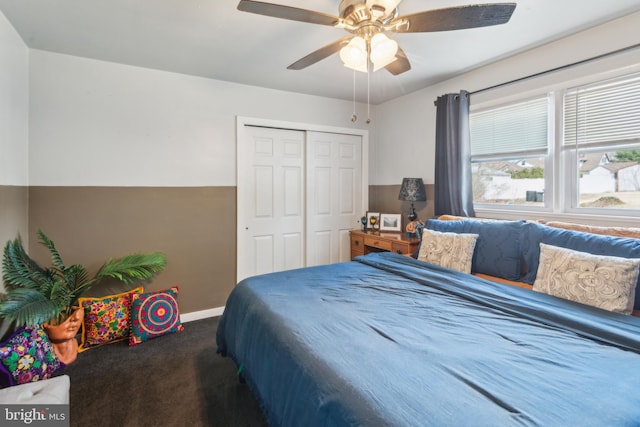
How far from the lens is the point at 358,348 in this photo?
120 cm

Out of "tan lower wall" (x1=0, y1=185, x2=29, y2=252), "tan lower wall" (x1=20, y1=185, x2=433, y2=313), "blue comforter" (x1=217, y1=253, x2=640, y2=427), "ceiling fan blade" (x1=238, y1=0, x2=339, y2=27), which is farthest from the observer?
"tan lower wall" (x1=20, y1=185, x2=433, y2=313)

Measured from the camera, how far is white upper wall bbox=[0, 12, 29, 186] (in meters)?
2.08

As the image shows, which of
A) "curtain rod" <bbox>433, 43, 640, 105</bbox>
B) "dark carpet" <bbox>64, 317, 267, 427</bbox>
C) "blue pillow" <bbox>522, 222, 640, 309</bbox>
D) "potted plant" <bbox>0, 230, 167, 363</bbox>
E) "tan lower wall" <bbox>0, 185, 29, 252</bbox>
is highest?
"curtain rod" <bbox>433, 43, 640, 105</bbox>

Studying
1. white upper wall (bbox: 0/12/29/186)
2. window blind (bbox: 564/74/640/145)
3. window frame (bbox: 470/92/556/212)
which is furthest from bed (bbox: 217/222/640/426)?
white upper wall (bbox: 0/12/29/186)

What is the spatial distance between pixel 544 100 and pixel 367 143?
2.01 meters

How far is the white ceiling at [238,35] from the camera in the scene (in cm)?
192

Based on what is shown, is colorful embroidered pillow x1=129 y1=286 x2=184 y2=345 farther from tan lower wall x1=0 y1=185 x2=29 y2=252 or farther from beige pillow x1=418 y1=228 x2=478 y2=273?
beige pillow x1=418 y1=228 x2=478 y2=273

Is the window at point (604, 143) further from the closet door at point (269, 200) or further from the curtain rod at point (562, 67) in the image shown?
the closet door at point (269, 200)

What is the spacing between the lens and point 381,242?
3.40 m

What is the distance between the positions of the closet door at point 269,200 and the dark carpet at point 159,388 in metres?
1.11

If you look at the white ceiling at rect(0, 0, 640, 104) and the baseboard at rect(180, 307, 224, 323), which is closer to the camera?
the white ceiling at rect(0, 0, 640, 104)

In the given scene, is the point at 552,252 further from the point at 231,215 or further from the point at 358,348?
the point at 231,215

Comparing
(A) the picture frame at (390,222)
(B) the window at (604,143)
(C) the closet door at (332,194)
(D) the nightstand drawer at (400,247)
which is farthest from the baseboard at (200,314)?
(B) the window at (604,143)

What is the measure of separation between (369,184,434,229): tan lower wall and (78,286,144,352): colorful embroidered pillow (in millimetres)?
3025
